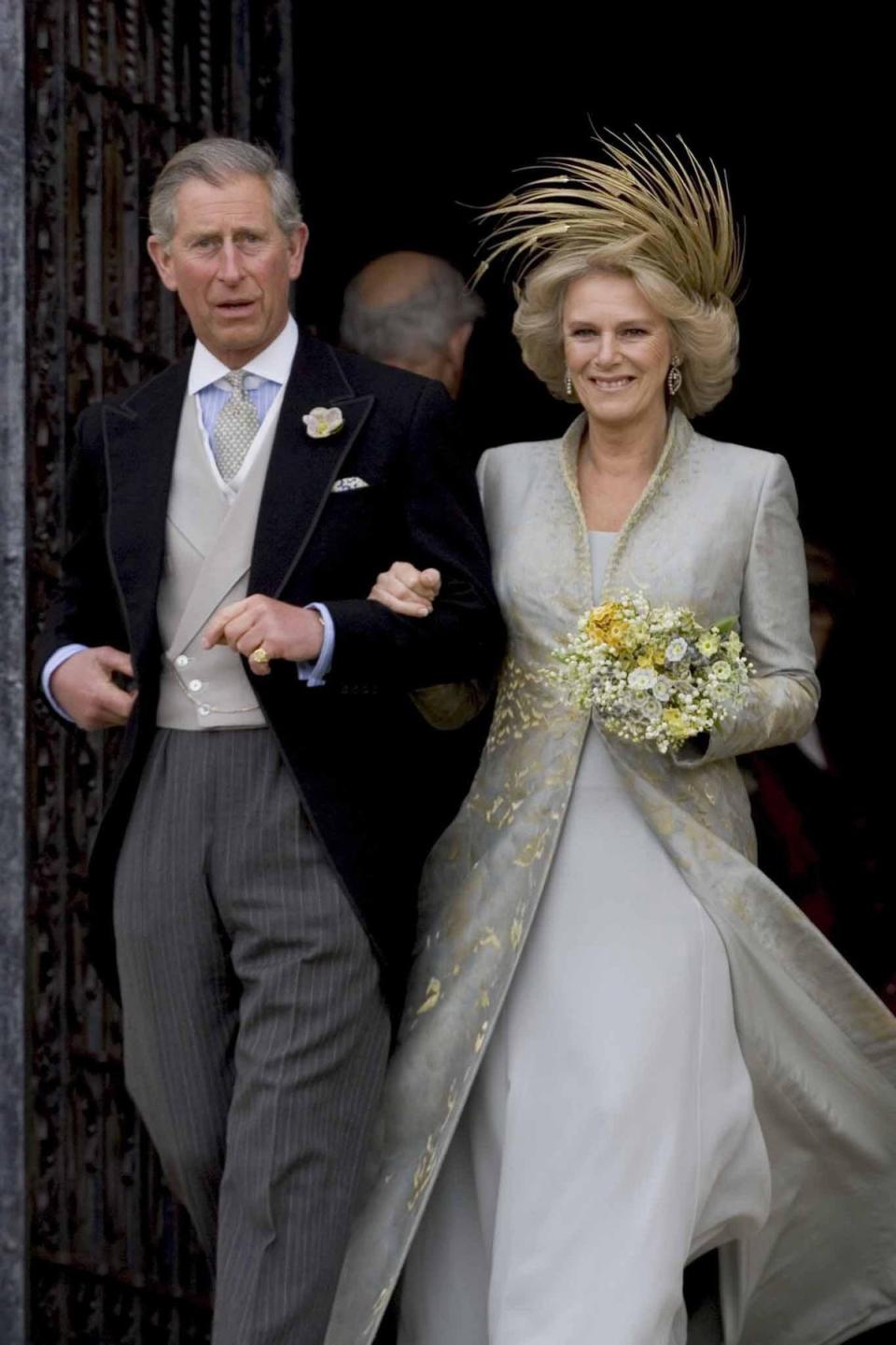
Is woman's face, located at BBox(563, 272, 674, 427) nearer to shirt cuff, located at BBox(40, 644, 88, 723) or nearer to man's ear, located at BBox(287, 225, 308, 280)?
man's ear, located at BBox(287, 225, 308, 280)

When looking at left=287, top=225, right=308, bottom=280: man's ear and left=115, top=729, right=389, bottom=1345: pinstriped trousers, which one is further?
left=287, top=225, right=308, bottom=280: man's ear

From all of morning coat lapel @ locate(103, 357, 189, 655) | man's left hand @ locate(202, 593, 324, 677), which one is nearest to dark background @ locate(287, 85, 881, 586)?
morning coat lapel @ locate(103, 357, 189, 655)

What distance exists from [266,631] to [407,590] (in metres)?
0.27

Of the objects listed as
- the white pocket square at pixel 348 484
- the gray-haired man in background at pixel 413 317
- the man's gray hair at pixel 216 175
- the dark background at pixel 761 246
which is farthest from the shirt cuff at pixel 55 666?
the dark background at pixel 761 246

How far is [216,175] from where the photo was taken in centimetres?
460

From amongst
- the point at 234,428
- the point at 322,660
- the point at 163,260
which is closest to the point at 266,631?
the point at 322,660

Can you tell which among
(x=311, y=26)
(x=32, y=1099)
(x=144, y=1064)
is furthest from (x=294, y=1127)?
(x=311, y=26)

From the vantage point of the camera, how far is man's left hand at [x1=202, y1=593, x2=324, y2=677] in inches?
167

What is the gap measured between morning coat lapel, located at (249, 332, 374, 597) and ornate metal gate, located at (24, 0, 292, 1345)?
29.1 inches

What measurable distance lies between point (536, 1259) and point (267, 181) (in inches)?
69.2

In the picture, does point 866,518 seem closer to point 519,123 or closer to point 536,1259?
point 519,123

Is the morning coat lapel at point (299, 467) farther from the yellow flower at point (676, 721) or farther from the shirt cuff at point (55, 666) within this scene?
the yellow flower at point (676, 721)

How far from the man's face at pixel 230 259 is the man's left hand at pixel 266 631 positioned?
0.53m

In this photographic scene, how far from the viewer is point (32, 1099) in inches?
203
